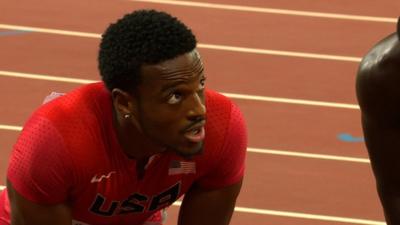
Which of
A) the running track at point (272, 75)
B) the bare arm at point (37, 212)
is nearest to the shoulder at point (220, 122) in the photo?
the bare arm at point (37, 212)

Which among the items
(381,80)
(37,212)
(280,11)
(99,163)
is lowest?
(280,11)

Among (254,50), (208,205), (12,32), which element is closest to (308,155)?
(254,50)

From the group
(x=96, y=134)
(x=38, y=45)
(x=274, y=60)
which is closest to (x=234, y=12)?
(x=274, y=60)

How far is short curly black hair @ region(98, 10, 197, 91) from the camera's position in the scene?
2779mm

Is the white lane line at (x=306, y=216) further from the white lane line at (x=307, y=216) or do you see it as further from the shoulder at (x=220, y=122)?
the shoulder at (x=220, y=122)

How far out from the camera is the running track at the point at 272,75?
546 centimetres

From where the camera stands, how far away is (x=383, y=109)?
2564 millimetres

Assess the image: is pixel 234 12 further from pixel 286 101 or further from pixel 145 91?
pixel 145 91

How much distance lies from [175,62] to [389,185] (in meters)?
0.56

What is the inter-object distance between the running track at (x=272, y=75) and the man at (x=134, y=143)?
6.45 ft

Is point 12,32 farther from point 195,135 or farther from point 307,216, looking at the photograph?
point 195,135

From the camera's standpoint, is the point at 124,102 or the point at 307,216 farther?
the point at 307,216

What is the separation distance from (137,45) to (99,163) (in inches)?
15.7

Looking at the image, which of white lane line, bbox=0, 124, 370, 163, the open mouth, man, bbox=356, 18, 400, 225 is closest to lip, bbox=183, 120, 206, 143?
the open mouth
